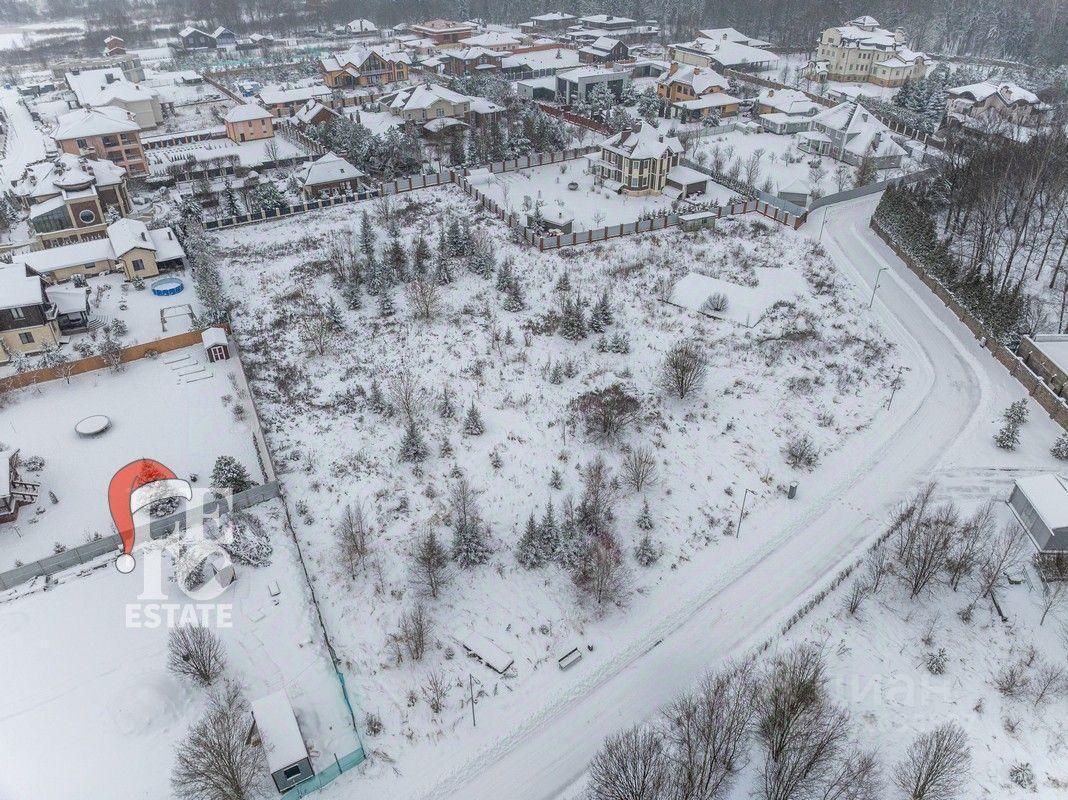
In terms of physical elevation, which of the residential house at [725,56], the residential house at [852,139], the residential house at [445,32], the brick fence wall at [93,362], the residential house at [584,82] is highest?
the residential house at [445,32]

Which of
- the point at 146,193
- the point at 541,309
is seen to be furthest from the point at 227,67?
the point at 541,309

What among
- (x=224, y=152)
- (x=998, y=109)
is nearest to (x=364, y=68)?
(x=224, y=152)

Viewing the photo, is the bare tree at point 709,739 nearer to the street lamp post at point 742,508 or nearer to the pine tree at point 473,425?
the street lamp post at point 742,508

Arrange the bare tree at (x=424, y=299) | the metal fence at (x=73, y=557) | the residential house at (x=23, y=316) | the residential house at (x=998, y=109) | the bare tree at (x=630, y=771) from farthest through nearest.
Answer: the residential house at (x=998, y=109), the bare tree at (x=424, y=299), the residential house at (x=23, y=316), the metal fence at (x=73, y=557), the bare tree at (x=630, y=771)

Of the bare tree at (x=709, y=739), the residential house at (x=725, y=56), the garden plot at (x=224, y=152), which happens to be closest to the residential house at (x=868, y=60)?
the residential house at (x=725, y=56)

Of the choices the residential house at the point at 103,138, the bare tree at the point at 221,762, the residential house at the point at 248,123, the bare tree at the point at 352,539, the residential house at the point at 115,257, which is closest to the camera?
the bare tree at the point at 221,762

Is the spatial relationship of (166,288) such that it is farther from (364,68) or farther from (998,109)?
(998,109)

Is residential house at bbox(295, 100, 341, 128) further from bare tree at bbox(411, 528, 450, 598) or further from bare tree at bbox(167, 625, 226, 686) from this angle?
bare tree at bbox(167, 625, 226, 686)
